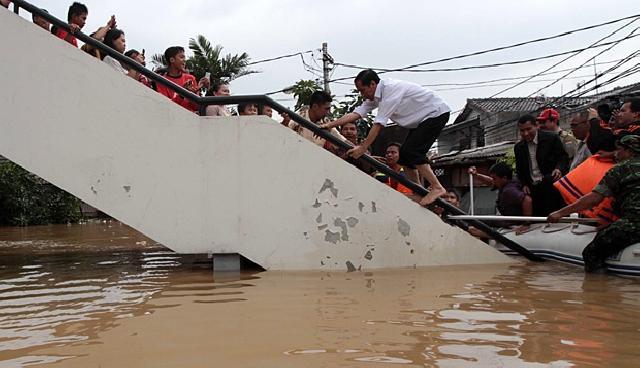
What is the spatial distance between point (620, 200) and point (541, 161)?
5.03ft

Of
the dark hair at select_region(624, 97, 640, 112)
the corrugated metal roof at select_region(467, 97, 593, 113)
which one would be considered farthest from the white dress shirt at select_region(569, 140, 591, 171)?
the corrugated metal roof at select_region(467, 97, 593, 113)

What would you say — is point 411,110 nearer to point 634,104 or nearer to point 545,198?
point 545,198

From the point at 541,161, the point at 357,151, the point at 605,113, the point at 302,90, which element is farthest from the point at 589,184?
the point at 302,90

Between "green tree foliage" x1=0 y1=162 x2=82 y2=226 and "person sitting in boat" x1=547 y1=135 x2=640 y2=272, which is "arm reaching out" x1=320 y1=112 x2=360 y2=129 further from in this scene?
"green tree foliage" x1=0 y1=162 x2=82 y2=226

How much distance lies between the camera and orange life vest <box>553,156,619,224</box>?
5.12 meters

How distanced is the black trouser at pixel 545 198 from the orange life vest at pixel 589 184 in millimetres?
699

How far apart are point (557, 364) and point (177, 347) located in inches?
66.4

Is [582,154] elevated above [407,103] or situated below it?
below

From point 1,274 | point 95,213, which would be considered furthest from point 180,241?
point 95,213

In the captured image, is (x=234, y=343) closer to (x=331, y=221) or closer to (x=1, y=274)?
(x=331, y=221)

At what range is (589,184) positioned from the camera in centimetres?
516

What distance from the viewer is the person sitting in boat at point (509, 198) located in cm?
616

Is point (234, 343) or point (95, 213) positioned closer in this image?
point (234, 343)

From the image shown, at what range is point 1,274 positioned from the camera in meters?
5.43
